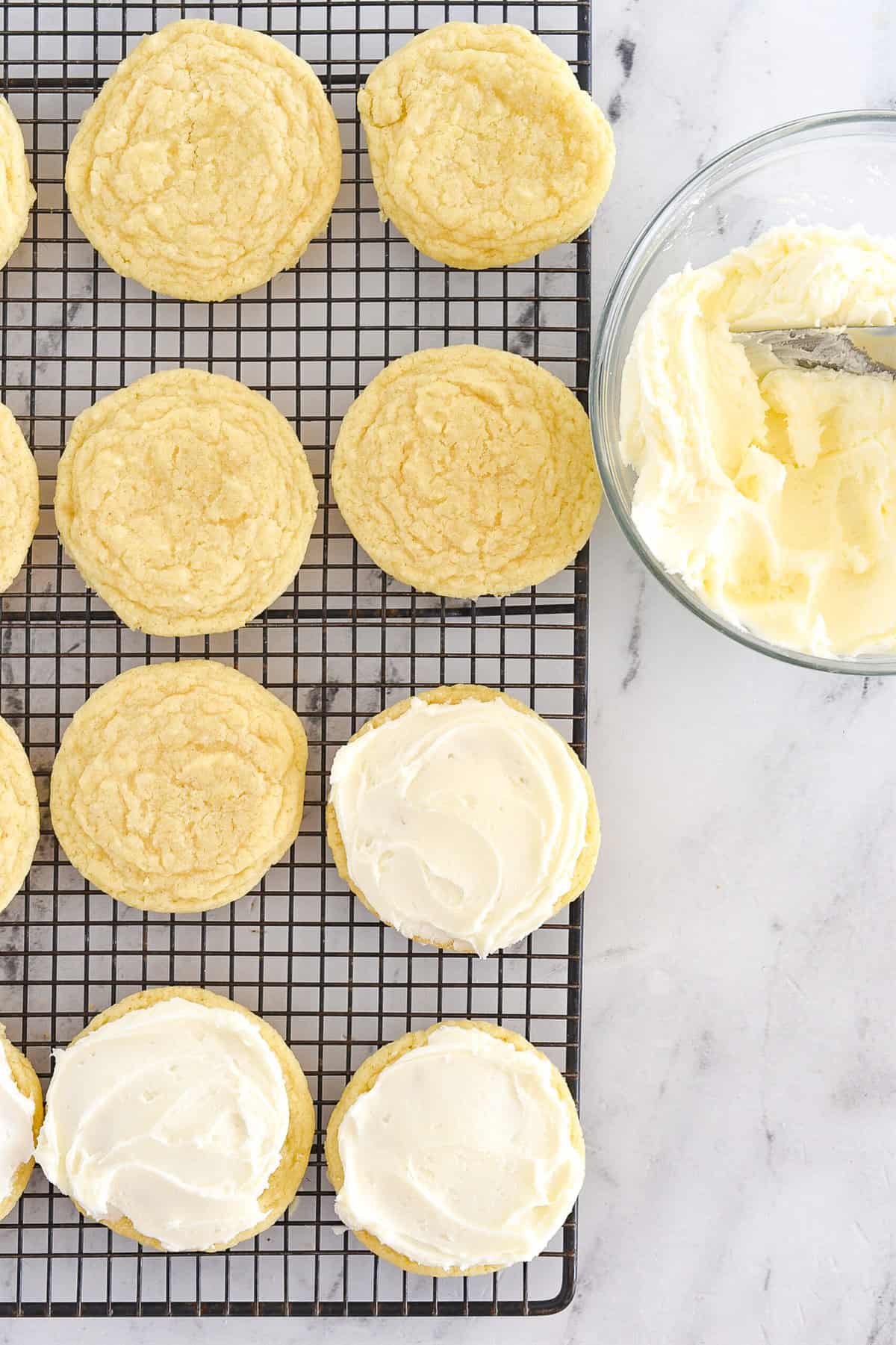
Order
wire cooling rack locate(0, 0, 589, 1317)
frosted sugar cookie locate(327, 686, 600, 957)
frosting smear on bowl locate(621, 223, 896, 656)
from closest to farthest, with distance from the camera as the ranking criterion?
frosting smear on bowl locate(621, 223, 896, 656)
frosted sugar cookie locate(327, 686, 600, 957)
wire cooling rack locate(0, 0, 589, 1317)

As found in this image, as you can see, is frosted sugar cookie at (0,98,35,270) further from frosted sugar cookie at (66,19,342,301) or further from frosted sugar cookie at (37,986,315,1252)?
frosted sugar cookie at (37,986,315,1252)

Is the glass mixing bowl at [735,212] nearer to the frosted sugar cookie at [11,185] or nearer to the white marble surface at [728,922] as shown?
the white marble surface at [728,922]

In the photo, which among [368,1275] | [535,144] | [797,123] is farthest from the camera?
[368,1275]

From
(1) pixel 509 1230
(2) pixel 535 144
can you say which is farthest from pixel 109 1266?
(2) pixel 535 144

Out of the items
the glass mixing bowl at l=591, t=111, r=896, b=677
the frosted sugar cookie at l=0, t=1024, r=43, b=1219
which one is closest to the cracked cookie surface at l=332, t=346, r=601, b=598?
the glass mixing bowl at l=591, t=111, r=896, b=677

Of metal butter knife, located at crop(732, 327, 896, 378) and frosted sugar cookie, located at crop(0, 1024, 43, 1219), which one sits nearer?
metal butter knife, located at crop(732, 327, 896, 378)

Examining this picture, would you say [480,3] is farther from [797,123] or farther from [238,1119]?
[238,1119]
